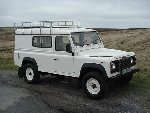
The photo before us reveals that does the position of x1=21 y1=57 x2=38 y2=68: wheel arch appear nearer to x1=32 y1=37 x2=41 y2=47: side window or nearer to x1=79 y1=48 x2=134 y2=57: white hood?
x1=32 y1=37 x2=41 y2=47: side window

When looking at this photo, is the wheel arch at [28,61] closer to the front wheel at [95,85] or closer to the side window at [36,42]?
the side window at [36,42]

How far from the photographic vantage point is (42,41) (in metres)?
14.0

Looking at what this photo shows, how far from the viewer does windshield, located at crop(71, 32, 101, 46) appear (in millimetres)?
12681

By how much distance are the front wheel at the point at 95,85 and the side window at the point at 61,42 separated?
1.82 m

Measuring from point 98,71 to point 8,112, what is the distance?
3665 mm

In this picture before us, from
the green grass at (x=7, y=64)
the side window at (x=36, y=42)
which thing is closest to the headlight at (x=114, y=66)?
the side window at (x=36, y=42)

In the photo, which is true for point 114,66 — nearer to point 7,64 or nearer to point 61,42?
point 61,42

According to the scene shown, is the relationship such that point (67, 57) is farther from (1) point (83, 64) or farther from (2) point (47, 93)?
(2) point (47, 93)

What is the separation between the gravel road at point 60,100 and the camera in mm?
10461

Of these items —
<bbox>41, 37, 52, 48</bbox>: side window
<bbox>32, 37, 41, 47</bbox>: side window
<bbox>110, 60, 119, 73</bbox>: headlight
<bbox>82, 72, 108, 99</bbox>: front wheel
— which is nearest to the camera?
<bbox>110, 60, 119, 73</bbox>: headlight

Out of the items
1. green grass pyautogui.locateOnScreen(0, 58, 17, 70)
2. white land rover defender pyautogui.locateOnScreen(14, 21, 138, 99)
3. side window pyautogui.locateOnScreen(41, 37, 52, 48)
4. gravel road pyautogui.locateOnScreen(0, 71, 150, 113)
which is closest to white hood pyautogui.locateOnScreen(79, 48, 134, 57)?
white land rover defender pyautogui.locateOnScreen(14, 21, 138, 99)

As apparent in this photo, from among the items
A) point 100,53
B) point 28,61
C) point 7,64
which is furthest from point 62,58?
point 7,64

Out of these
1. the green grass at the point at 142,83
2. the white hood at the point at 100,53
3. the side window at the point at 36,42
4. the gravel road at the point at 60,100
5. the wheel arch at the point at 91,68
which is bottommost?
the gravel road at the point at 60,100

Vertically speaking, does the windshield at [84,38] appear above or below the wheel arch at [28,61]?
above
